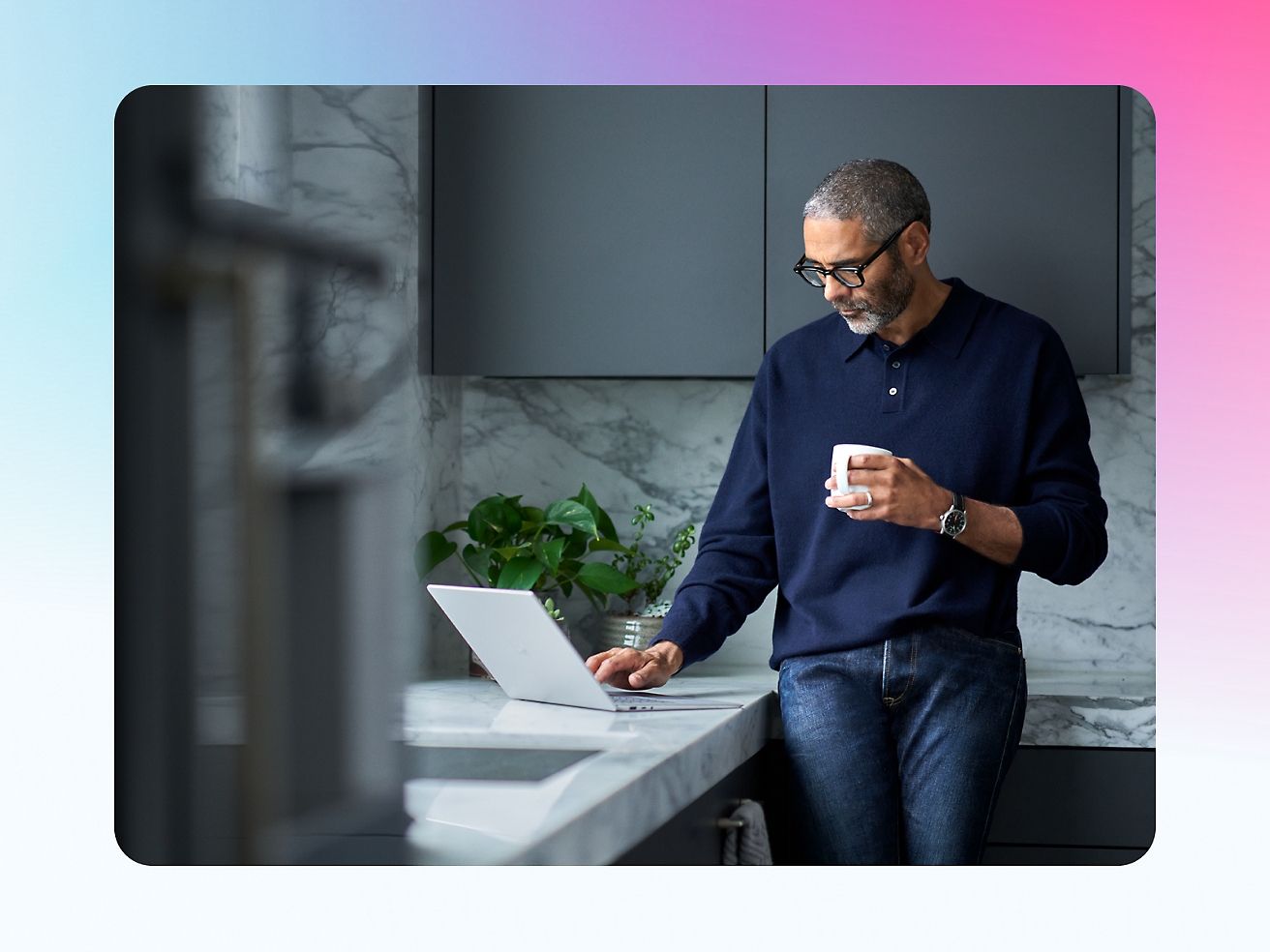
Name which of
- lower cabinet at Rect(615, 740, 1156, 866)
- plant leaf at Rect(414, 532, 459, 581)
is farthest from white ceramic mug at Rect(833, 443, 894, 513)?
plant leaf at Rect(414, 532, 459, 581)

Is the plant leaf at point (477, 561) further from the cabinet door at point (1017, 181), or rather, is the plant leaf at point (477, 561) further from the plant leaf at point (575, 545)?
the cabinet door at point (1017, 181)

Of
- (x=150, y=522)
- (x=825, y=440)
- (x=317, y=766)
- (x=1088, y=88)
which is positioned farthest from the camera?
(x=1088, y=88)

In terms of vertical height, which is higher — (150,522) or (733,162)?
(733,162)

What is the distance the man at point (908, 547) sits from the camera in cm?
111

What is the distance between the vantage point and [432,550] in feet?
4.88

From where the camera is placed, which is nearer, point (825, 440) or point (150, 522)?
point (150, 522)

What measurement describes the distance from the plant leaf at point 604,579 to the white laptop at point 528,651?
0.27 m

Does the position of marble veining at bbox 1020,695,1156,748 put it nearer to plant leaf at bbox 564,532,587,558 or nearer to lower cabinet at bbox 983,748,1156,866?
lower cabinet at bbox 983,748,1156,866

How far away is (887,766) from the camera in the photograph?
44.2 inches

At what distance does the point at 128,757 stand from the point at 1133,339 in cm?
129

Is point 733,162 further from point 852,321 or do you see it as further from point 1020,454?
point 1020,454

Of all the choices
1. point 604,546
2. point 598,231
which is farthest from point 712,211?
point 604,546

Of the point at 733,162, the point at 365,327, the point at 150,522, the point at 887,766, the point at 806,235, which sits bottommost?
the point at 887,766

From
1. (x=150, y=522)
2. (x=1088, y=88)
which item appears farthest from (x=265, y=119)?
(x=1088, y=88)
